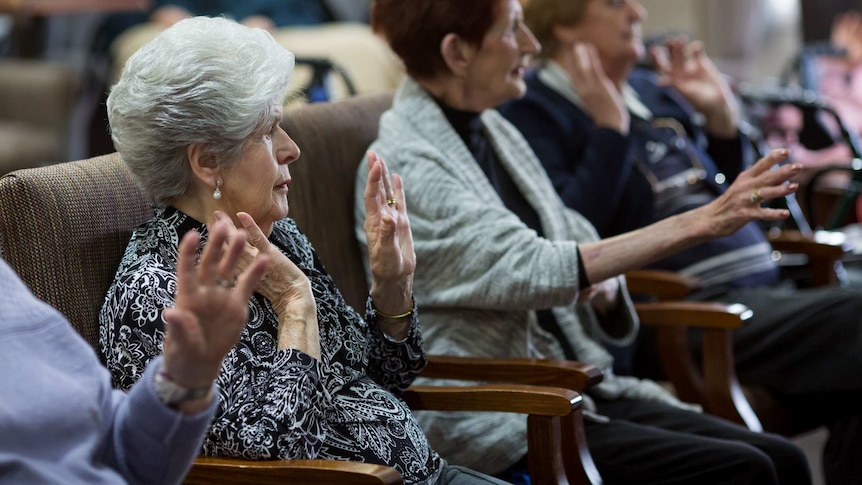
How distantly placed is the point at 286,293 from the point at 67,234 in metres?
0.30

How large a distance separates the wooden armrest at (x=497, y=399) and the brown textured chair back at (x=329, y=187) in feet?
0.86

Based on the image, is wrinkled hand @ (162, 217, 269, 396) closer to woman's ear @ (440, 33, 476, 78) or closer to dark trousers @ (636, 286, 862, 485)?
woman's ear @ (440, 33, 476, 78)

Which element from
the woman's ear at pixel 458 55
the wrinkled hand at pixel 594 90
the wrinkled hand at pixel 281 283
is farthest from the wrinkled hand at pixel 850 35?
the wrinkled hand at pixel 281 283

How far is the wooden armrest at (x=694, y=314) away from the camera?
2154 mm

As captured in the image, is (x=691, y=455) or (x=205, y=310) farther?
(x=691, y=455)

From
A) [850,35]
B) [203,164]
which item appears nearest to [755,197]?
[203,164]

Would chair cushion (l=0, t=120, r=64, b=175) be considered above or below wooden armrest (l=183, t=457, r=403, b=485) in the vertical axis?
below

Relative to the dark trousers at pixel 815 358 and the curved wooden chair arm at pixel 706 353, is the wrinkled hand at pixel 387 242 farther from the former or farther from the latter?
the dark trousers at pixel 815 358

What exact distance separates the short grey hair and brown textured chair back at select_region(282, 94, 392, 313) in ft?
1.46

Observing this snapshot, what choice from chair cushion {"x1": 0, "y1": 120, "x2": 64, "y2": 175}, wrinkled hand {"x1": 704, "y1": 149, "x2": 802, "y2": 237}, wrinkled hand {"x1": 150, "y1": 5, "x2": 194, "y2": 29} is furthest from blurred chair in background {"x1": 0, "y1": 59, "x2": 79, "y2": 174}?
wrinkled hand {"x1": 704, "y1": 149, "x2": 802, "y2": 237}

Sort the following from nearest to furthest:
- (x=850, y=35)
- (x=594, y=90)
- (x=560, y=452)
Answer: (x=560, y=452) → (x=594, y=90) → (x=850, y=35)

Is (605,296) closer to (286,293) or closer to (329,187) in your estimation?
(329,187)

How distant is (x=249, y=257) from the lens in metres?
1.43

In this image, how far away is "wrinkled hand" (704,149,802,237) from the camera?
174 centimetres
